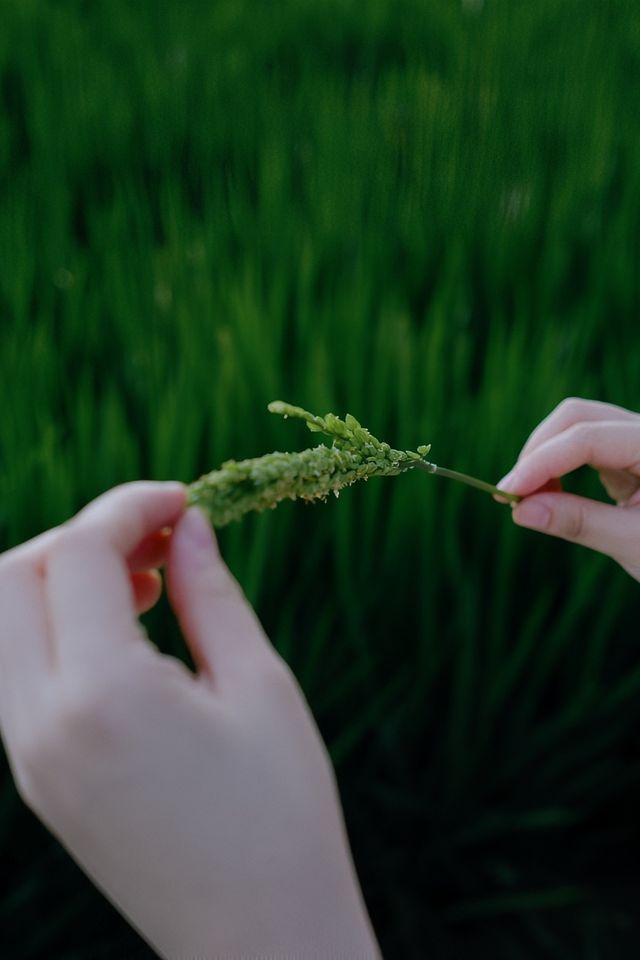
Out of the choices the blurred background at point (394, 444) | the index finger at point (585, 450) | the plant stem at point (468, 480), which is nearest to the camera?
the plant stem at point (468, 480)

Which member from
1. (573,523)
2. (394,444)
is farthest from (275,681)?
(394,444)

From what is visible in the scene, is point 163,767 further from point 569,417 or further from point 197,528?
point 569,417

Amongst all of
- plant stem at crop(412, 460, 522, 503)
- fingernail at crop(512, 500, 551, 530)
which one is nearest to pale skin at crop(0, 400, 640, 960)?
plant stem at crop(412, 460, 522, 503)

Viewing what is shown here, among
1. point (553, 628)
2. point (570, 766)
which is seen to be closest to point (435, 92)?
point (553, 628)

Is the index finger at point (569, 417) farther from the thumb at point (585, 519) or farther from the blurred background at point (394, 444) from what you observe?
the blurred background at point (394, 444)

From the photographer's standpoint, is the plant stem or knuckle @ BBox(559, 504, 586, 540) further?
knuckle @ BBox(559, 504, 586, 540)

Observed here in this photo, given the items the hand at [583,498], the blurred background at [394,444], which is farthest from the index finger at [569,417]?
the blurred background at [394,444]

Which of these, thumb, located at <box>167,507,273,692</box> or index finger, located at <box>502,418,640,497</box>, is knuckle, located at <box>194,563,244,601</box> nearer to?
thumb, located at <box>167,507,273,692</box>
